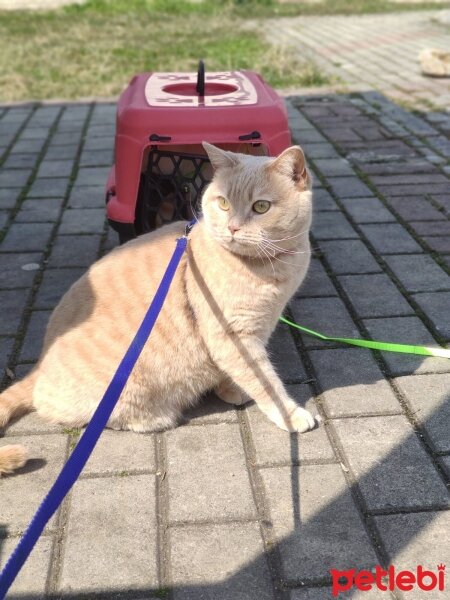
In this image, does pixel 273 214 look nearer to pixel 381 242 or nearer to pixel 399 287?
pixel 399 287

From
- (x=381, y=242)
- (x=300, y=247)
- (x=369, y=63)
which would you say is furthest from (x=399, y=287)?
(x=369, y=63)

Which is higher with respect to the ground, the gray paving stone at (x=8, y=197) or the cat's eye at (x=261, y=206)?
the cat's eye at (x=261, y=206)

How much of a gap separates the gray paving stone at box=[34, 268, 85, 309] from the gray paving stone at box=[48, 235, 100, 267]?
9cm

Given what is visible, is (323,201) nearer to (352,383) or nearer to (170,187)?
(170,187)

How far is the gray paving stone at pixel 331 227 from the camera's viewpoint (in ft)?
14.6

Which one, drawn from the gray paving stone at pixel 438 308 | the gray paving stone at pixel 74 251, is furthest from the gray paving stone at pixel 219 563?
the gray paving stone at pixel 74 251

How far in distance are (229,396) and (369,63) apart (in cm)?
761

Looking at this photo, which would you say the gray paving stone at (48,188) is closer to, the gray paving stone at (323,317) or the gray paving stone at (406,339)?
the gray paving stone at (323,317)

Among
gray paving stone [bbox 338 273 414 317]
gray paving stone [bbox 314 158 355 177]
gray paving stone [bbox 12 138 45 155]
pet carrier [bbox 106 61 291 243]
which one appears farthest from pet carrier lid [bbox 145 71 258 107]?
gray paving stone [bbox 12 138 45 155]

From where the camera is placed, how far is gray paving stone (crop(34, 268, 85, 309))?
372 cm

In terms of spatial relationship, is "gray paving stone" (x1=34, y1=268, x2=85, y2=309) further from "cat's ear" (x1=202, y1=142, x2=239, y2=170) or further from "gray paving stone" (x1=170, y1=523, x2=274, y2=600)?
"gray paving stone" (x1=170, y1=523, x2=274, y2=600)

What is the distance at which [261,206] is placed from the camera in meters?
2.55

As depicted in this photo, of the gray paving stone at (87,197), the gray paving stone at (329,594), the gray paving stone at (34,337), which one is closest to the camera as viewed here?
the gray paving stone at (329,594)

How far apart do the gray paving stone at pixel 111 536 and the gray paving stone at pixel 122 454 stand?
0.06 metres
